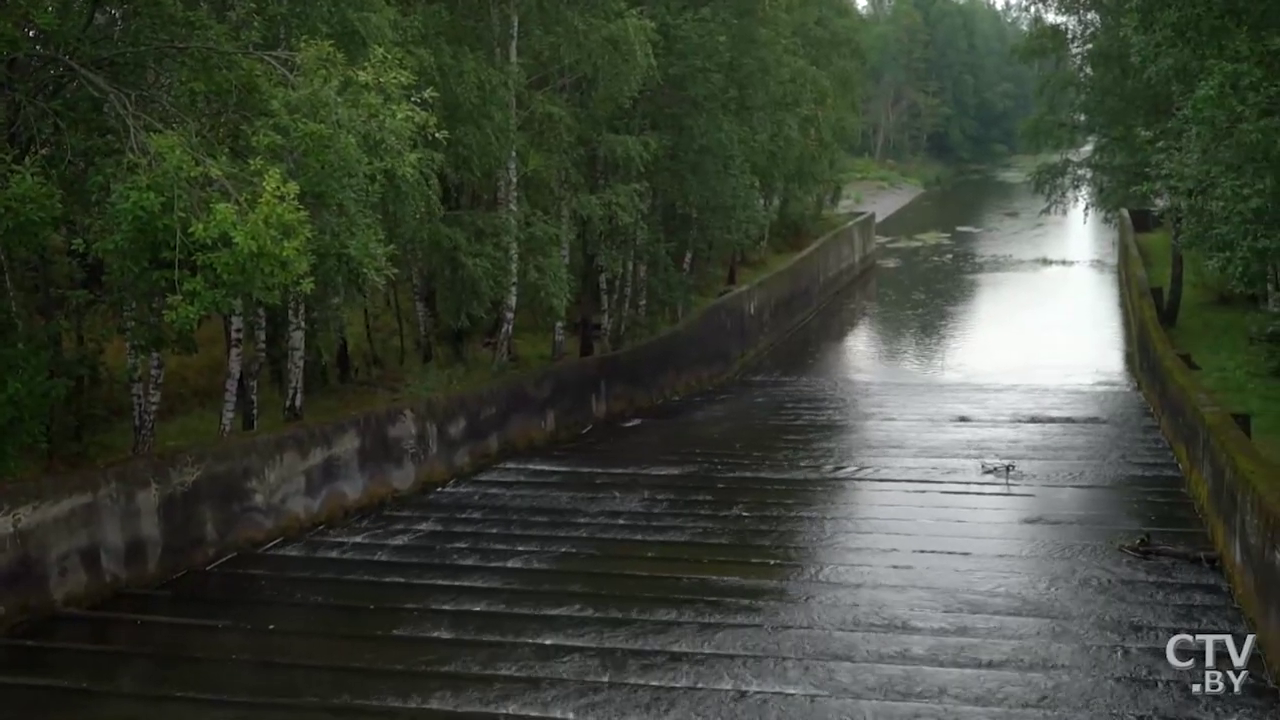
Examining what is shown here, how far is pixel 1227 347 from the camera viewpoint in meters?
18.2

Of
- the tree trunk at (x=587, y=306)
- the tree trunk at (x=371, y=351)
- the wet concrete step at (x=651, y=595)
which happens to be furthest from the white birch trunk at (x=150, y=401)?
the tree trunk at (x=587, y=306)

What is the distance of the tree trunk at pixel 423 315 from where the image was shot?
50.6 ft

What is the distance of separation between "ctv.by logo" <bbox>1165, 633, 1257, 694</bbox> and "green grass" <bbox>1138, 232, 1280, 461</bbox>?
4.70 metres

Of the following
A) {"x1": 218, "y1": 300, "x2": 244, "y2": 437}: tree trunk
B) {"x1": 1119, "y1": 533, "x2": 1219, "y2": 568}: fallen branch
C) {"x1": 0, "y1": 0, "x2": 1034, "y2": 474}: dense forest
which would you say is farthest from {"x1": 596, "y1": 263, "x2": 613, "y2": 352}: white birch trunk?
{"x1": 1119, "y1": 533, "x2": 1219, "y2": 568}: fallen branch

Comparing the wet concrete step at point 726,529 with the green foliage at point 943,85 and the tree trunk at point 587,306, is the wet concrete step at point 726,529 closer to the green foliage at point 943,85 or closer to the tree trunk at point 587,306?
the tree trunk at point 587,306

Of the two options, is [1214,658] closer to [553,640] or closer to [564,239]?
[553,640]

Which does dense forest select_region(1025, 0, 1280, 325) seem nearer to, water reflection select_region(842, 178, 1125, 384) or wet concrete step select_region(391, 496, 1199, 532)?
wet concrete step select_region(391, 496, 1199, 532)

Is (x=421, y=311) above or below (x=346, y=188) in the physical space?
below

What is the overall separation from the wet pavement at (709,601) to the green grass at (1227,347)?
105 centimetres

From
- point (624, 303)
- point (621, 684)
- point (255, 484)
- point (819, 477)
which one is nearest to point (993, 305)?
point (624, 303)

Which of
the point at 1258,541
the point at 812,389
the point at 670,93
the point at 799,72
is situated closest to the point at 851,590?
the point at 1258,541

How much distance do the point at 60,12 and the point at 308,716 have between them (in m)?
4.96

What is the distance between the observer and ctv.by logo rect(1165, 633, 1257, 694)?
5.99 m

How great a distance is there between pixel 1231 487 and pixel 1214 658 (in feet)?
7.40
